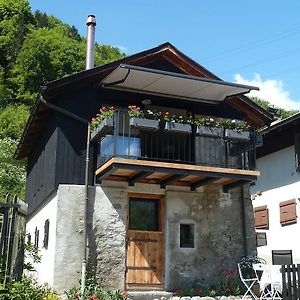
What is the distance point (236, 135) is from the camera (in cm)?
1377

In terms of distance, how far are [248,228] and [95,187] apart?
181 inches

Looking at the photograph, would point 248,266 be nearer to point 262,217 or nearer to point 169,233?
point 169,233

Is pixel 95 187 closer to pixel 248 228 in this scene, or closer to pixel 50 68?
pixel 248 228

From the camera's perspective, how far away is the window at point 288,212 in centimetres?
1891

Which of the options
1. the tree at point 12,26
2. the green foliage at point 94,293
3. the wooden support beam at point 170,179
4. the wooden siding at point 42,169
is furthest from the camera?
the tree at point 12,26

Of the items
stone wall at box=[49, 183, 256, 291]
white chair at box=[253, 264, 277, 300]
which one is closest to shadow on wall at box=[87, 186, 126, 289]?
stone wall at box=[49, 183, 256, 291]

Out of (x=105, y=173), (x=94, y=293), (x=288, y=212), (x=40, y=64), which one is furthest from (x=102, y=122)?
(x=40, y=64)

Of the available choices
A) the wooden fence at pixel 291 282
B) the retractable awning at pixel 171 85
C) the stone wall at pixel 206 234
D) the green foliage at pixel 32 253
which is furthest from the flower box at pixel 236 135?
the green foliage at pixel 32 253

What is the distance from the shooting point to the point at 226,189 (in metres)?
14.6

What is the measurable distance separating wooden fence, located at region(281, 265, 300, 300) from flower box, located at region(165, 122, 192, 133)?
426 cm

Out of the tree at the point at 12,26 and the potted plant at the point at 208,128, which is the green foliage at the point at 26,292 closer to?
the potted plant at the point at 208,128

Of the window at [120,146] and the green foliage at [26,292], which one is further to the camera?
the window at [120,146]

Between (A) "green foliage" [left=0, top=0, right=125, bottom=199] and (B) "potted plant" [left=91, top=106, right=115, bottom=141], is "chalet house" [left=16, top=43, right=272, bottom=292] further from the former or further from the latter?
(A) "green foliage" [left=0, top=0, right=125, bottom=199]

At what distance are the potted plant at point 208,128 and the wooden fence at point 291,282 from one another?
4.19 metres
